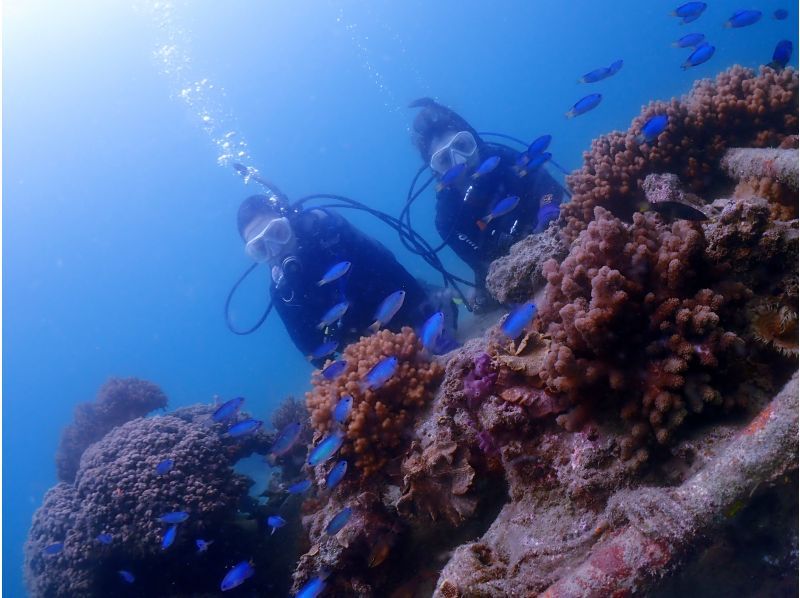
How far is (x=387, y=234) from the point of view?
8819cm

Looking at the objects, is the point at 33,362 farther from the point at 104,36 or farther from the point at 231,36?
the point at 231,36

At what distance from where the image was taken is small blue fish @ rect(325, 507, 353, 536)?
162 inches

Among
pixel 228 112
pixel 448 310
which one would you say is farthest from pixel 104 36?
pixel 448 310

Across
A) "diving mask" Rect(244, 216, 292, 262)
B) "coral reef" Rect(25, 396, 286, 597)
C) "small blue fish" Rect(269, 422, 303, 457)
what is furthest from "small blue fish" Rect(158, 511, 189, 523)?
"diving mask" Rect(244, 216, 292, 262)

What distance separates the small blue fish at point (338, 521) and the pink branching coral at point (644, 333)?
6.77 ft

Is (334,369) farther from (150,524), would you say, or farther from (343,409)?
(150,524)

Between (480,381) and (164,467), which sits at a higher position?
(164,467)

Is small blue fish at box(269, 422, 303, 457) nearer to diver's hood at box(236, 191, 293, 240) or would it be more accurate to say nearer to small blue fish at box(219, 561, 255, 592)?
small blue fish at box(219, 561, 255, 592)

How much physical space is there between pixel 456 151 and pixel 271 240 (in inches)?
137

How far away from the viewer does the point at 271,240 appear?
25.6 ft

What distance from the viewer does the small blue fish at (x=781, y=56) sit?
5324 mm

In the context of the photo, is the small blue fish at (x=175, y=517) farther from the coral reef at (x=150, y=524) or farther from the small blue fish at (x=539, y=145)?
the small blue fish at (x=539, y=145)

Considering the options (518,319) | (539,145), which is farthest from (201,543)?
(539,145)

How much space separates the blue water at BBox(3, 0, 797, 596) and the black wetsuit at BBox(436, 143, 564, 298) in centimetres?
5865
